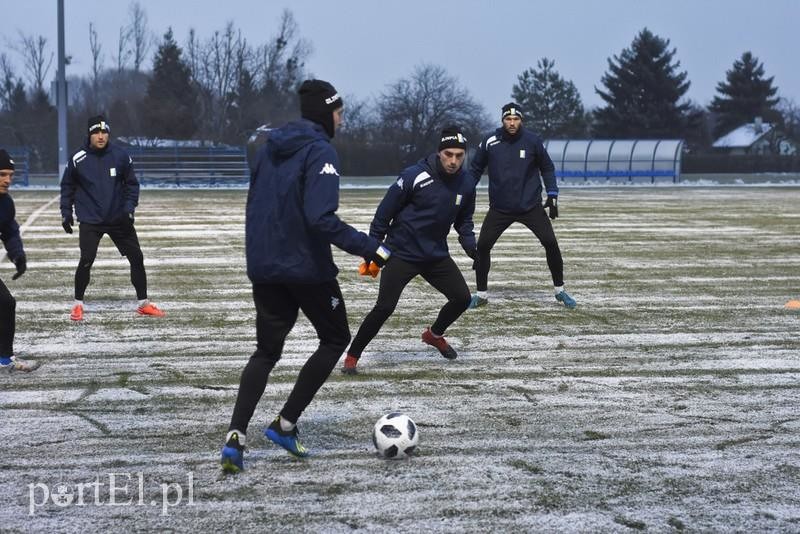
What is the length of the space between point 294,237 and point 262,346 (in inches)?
25.0

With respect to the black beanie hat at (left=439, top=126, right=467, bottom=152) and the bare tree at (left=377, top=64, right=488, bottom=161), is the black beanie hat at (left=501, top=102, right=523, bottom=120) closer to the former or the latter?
the black beanie hat at (left=439, top=126, right=467, bottom=152)

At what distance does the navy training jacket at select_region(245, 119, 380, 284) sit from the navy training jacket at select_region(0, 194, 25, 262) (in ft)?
11.2

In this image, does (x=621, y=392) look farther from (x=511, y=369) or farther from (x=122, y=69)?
(x=122, y=69)

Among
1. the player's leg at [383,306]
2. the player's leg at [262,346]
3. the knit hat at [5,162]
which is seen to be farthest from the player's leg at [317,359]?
the knit hat at [5,162]

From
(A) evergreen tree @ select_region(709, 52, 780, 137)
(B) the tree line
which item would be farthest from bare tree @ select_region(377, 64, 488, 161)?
(A) evergreen tree @ select_region(709, 52, 780, 137)

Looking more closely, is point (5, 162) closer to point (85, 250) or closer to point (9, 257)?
point (9, 257)

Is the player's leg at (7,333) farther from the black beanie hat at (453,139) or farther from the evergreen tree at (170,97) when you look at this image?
the evergreen tree at (170,97)

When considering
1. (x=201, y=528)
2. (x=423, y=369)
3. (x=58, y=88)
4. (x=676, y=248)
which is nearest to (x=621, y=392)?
(x=423, y=369)

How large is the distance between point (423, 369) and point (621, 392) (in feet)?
5.17

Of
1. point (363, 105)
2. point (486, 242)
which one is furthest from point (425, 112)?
point (486, 242)

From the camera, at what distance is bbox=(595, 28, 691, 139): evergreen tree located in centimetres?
7325

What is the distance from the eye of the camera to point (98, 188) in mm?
10594

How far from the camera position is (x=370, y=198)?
1276 inches

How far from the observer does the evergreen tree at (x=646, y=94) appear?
7325 centimetres
